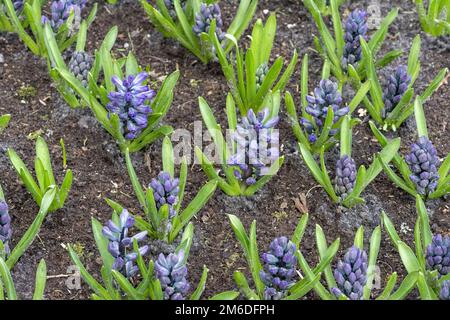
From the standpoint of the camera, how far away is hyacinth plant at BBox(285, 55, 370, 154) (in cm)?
319

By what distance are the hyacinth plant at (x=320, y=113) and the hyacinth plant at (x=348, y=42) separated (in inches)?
8.4

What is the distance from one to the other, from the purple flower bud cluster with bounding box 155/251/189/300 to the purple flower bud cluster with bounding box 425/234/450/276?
2.82ft

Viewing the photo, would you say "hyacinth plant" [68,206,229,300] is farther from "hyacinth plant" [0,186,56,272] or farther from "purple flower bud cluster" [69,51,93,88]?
"purple flower bud cluster" [69,51,93,88]

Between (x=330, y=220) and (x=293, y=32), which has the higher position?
(x=293, y=32)

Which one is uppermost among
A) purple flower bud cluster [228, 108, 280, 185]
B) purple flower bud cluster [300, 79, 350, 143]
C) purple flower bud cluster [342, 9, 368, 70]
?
purple flower bud cluster [342, 9, 368, 70]

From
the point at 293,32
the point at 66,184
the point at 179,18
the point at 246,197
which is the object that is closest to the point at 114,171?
the point at 66,184

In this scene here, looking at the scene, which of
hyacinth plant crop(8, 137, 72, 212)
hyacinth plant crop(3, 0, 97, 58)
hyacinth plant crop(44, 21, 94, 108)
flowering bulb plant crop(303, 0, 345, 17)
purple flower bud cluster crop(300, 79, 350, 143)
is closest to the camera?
hyacinth plant crop(8, 137, 72, 212)

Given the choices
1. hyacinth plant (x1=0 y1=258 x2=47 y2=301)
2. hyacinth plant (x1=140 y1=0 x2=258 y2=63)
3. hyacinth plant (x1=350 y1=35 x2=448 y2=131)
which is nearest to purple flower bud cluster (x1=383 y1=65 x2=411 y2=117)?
hyacinth plant (x1=350 y1=35 x2=448 y2=131)

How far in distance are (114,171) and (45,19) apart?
2.70 ft

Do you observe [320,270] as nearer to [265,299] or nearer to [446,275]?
[265,299]

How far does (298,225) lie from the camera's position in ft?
9.49

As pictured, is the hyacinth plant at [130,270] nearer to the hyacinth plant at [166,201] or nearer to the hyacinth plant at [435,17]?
the hyacinth plant at [166,201]

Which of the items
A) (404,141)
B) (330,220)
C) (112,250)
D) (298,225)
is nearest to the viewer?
(112,250)

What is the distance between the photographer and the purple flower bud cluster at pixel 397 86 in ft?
11.0
